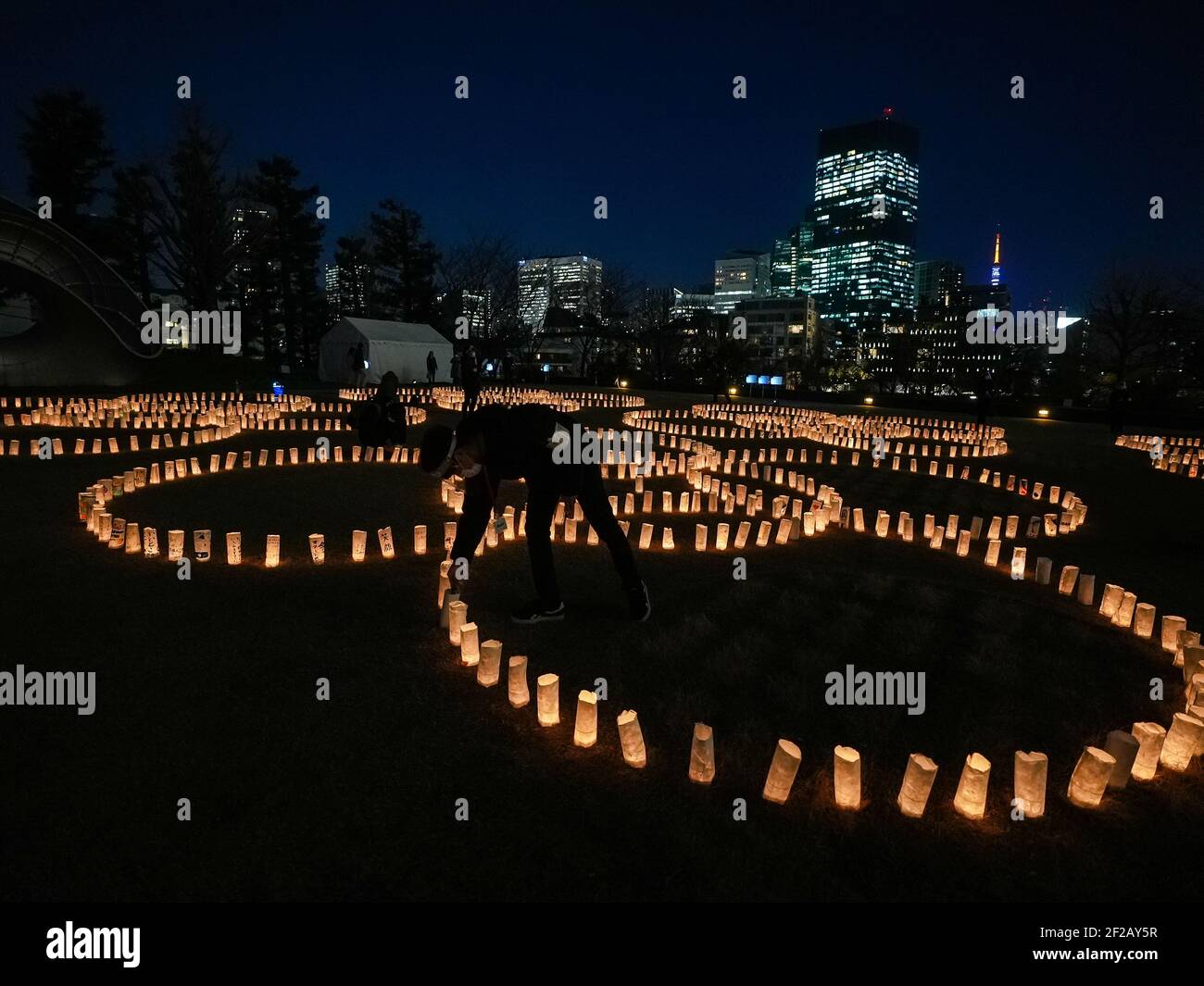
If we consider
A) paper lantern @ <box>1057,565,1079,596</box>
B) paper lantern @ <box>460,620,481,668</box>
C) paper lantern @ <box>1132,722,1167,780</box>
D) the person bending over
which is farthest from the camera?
paper lantern @ <box>1057,565,1079,596</box>

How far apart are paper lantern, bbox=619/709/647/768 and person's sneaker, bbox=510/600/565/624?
6.03 feet

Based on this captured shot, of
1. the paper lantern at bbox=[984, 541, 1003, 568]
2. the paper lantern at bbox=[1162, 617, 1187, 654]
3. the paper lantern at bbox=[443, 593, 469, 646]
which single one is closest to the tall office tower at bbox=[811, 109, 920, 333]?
the paper lantern at bbox=[984, 541, 1003, 568]

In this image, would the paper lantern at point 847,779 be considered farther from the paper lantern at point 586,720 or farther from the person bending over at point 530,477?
the person bending over at point 530,477

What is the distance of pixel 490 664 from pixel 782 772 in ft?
5.84

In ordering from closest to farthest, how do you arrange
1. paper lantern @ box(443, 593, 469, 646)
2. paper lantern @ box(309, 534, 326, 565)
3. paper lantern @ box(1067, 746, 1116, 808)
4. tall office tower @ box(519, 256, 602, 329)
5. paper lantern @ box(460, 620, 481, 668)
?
paper lantern @ box(1067, 746, 1116, 808)
paper lantern @ box(460, 620, 481, 668)
paper lantern @ box(443, 593, 469, 646)
paper lantern @ box(309, 534, 326, 565)
tall office tower @ box(519, 256, 602, 329)

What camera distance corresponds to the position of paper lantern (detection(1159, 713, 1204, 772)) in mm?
3299

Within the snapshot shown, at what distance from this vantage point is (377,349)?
31547 millimetres

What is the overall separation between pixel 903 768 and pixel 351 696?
2.94 meters

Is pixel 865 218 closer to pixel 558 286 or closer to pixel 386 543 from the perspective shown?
pixel 558 286

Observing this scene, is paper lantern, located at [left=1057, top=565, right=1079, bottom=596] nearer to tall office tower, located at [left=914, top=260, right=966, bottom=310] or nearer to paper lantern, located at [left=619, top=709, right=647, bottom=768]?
paper lantern, located at [left=619, top=709, right=647, bottom=768]

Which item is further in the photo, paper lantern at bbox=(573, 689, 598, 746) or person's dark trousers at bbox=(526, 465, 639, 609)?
person's dark trousers at bbox=(526, 465, 639, 609)

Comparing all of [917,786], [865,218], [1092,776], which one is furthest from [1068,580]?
[865,218]
